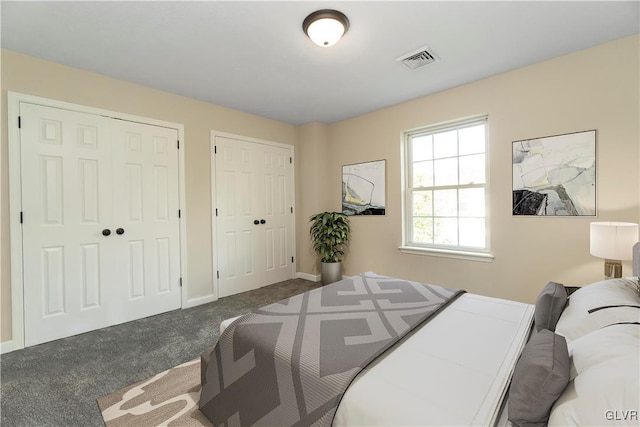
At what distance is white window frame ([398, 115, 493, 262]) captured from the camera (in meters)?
3.03

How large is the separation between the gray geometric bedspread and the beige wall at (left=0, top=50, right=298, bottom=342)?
2084mm

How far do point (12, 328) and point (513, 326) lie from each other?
3753mm

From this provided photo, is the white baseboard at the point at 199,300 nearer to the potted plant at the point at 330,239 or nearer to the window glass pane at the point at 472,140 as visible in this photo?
the potted plant at the point at 330,239

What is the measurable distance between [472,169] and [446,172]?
0.95 ft

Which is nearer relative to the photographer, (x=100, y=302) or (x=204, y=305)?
(x=100, y=302)

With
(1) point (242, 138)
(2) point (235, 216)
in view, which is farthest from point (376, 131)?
(2) point (235, 216)

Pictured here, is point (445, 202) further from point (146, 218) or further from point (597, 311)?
point (146, 218)

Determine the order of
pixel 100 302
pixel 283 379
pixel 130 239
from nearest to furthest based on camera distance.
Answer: pixel 283 379, pixel 100 302, pixel 130 239

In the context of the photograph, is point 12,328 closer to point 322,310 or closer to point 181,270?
point 181,270

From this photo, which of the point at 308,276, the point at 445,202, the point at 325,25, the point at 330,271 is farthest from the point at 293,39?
the point at 308,276

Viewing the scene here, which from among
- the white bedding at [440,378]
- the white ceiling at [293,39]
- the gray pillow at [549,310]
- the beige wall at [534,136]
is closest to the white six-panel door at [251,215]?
the white ceiling at [293,39]

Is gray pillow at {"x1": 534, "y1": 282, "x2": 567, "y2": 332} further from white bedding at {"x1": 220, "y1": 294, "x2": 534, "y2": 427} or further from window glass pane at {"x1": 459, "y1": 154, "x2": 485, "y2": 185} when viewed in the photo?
window glass pane at {"x1": 459, "y1": 154, "x2": 485, "y2": 185}

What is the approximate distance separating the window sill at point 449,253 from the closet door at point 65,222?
132 inches

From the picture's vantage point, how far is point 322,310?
5.65ft
